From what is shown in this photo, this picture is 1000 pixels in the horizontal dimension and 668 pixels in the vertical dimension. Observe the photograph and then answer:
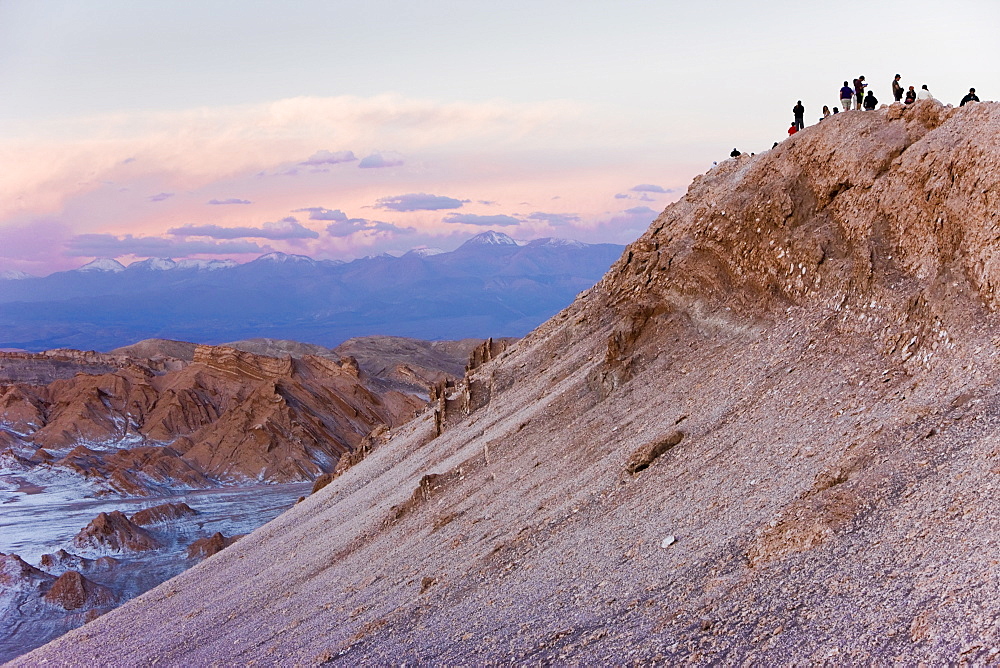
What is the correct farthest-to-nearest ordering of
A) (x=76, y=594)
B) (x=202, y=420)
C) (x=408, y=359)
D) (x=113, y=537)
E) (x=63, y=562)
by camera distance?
(x=408, y=359) < (x=202, y=420) < (x=113, y=537) < (x=63, y=562) < (x=76, y=594)

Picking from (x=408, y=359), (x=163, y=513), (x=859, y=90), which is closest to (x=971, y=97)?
(x=859, y=90)

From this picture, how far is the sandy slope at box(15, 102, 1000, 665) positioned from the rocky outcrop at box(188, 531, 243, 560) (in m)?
21.1

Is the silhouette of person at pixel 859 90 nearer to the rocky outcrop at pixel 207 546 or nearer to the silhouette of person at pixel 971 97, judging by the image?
the silhouette of person at pixel 971 97

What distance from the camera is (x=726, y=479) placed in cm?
1483

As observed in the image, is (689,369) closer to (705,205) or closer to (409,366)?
(705,205)

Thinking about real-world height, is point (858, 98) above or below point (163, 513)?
above

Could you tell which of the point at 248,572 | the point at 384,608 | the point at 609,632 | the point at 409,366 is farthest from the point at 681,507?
the point at 409,366

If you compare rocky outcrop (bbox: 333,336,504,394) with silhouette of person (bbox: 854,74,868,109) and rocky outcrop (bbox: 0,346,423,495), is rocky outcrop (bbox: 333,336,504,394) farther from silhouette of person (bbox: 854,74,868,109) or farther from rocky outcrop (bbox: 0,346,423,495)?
silhouette of person (bbox: 854,74,868,109)

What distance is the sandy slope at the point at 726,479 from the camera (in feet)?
35.9

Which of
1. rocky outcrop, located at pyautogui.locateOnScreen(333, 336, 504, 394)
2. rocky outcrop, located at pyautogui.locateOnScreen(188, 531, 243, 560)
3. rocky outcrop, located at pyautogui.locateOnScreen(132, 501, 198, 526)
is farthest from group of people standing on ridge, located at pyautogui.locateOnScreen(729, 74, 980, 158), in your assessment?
rocky outcrop, located at pyautogui.locateOnScreen(333, 336, 504, 394)

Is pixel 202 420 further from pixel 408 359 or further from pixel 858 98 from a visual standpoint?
pixel 858 98

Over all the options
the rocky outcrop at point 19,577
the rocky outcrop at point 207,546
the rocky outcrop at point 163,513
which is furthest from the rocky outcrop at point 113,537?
the rocky outcrop at point 19,577

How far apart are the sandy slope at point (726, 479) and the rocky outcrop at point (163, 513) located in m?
31.6

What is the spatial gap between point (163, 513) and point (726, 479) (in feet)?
160
